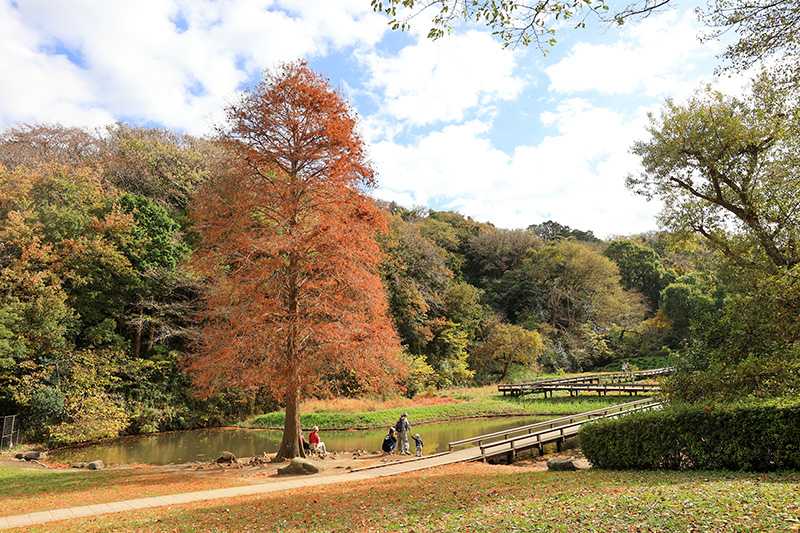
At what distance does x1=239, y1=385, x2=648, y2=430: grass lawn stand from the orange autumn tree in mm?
12327

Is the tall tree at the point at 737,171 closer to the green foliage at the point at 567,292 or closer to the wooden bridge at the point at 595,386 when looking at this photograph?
the wooden bridge at the point at 595,386

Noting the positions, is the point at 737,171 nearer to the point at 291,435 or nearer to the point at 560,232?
the point at 291,435

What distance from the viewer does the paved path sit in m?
9.27

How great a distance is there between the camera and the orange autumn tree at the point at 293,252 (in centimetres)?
1527

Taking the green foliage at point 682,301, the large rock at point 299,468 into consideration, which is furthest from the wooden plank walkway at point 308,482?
the green foliage at point 682,301

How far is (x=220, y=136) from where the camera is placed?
1630cm

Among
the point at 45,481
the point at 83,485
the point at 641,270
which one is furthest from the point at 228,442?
the point at 641,270

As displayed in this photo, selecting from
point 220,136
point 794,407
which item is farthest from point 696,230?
point 220,136

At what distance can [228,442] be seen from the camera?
23750 mm

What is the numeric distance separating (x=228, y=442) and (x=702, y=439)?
20.4 meters

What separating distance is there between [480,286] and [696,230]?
38.3 m

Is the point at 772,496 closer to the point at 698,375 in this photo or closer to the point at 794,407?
the point at 794,407

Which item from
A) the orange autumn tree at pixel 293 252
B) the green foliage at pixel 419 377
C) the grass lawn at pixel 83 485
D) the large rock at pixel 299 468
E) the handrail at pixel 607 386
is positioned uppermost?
the orange autumn tree at pixel 293 252

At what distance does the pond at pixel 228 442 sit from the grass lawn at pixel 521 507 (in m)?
9.90
